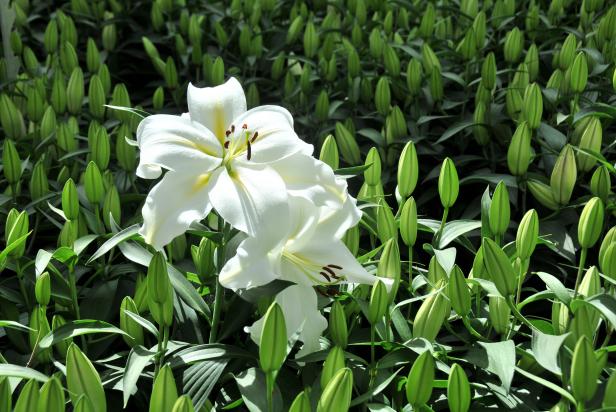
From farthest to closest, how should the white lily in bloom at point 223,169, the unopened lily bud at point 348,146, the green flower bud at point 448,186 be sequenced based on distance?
the unopened lily bud at point 348,146
the green flower bud at point 448,186
the white lily in bloom at point 223,169

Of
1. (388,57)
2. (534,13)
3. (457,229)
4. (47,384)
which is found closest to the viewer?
(47,384)

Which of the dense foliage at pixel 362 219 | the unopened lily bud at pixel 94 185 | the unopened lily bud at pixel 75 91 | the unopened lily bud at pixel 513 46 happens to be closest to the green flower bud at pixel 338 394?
the dense foliage at pixel 362 219

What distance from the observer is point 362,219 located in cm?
110

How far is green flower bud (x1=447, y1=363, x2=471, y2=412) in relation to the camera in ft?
2.62

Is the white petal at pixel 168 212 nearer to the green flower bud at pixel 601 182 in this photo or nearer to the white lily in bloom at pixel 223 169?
the white lily in bloom at pixel 223 169

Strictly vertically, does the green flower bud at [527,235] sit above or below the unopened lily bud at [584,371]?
below

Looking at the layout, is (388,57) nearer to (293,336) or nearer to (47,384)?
(293,336)

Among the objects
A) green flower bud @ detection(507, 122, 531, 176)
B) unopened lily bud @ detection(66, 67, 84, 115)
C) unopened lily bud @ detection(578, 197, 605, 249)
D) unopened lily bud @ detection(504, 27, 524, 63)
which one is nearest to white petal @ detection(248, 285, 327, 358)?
unopened lily bud @ detection(578, 197, 605, 249)

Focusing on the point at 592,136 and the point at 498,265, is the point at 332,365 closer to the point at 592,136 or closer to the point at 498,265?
the point at 498,265

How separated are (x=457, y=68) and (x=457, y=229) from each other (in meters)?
0.82

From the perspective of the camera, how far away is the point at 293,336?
92 centimetres

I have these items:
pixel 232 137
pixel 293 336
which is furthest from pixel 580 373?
pixel 232 137

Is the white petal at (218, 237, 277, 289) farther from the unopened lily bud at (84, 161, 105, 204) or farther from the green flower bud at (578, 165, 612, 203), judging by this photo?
the green flower bud at (578, 165, 612, 203)

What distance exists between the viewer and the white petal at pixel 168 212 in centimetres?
84
